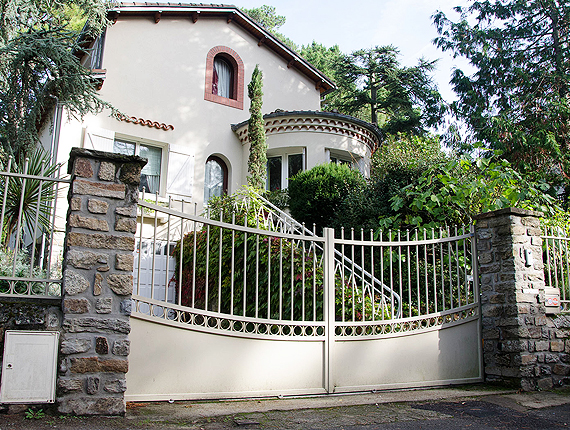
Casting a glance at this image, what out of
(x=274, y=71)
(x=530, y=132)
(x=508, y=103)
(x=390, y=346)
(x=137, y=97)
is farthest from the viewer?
(x=508, y=103)

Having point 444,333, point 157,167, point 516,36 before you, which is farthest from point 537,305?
point 516,36

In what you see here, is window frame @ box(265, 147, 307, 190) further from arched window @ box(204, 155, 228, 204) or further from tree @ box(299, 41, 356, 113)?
tree @ box(299, 41, 356, 113)

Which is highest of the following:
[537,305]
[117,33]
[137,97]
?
[117,33]

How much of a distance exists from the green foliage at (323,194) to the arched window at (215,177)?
3.34 metres

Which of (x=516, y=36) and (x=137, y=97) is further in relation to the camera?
(x=516, y=36)

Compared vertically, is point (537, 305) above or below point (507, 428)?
Answer: above

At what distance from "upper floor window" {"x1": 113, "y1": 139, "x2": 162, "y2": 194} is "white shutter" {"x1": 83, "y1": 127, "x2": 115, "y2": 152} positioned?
772mm

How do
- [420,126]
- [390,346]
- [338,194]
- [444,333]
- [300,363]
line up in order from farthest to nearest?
[420,126], [338,194], [444,333], [390,346], [300,363]

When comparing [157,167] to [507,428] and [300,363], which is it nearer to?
[300,363]

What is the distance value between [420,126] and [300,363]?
60.7 ft

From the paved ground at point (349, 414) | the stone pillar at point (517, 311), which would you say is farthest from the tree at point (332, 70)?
the paved ground at point (349, 414)

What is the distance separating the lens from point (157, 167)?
1237 cm

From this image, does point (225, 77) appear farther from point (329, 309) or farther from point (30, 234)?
point (329, 309)

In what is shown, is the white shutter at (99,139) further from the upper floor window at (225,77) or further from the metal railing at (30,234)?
the metal railing at (30,234)
